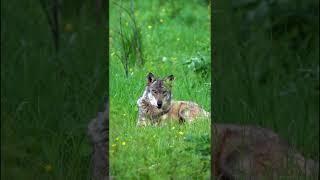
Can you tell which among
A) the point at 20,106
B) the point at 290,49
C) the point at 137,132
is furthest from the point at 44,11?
the point at 290,49

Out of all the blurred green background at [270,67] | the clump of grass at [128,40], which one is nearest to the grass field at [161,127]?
the clump of grass at [128,40]

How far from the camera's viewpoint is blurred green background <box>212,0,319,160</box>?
723 centimetres

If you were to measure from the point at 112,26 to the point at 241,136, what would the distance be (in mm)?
1104

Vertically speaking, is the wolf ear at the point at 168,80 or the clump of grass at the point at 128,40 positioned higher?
the clump of grass at the point at 128,40

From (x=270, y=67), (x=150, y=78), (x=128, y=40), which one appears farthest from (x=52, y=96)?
(x=270, y=67)

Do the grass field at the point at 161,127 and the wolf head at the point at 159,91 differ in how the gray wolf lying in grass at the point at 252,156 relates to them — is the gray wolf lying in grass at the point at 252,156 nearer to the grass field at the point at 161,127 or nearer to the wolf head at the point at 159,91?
the grass field at the point at 161,127

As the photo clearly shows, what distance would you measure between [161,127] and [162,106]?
138mm

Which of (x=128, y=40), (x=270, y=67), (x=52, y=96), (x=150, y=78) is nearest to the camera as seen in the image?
(x=150, y=78)

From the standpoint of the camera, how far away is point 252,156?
7.16 meters

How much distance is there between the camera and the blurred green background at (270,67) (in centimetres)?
723

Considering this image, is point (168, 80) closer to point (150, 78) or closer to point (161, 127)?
point (150, 78)

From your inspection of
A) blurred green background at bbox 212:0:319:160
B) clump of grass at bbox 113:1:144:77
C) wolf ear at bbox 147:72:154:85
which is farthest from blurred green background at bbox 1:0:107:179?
blurred green background at bbox 212:0:319:160

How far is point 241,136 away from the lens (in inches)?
283

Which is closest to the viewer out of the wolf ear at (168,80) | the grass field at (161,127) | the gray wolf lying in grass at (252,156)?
the grass field at (161,127)
